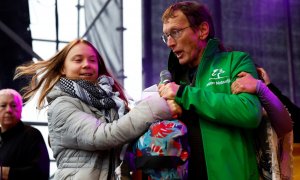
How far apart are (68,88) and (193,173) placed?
595 millimetres

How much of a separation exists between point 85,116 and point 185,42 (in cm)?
44

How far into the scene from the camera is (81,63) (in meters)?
2.31

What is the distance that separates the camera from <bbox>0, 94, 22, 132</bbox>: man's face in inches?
148

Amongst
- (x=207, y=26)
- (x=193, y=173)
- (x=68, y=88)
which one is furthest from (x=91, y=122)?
(x=207, y=26)

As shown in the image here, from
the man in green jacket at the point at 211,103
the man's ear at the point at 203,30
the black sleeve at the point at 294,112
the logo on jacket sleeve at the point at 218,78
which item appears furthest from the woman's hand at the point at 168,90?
the black sleeve at the point at 294,112

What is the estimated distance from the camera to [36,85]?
7.91 feet

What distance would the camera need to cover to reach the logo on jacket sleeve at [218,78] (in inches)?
76.8

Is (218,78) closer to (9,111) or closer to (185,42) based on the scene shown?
(185,42)

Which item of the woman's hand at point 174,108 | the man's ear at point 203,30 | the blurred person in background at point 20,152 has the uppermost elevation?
the man's ear at point 203,30

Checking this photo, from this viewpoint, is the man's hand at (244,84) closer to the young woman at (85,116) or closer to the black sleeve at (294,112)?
the young woman at (85,116)

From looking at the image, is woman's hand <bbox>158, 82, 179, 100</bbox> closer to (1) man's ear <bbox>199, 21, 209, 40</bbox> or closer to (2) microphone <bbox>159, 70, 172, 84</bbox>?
(2) microphone <bbox>159, 70, 172, 84</bbox>

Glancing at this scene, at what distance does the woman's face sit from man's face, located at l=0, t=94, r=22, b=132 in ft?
4.92

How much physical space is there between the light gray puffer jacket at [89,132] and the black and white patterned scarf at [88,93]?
0.02 metres

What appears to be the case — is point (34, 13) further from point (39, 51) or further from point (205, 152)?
point (205, 152)
